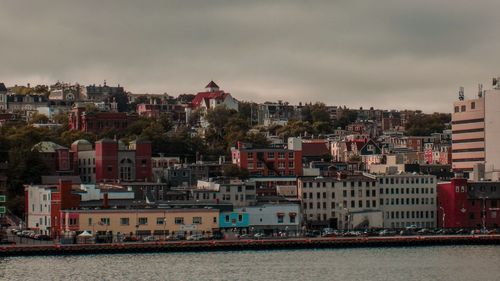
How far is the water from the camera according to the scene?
87.3 metres

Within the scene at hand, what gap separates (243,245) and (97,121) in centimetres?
7546

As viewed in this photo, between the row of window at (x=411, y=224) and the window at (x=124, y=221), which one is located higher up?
the window at (x=124, y=221)

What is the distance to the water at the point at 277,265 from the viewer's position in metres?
87.3

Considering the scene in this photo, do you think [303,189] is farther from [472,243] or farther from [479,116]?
[479,116]

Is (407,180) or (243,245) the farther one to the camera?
(407,180)

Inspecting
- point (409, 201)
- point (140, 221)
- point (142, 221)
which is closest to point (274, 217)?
point (142, 221)

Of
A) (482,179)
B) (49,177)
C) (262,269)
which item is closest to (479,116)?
(482,179)

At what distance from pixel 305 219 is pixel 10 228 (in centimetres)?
2547

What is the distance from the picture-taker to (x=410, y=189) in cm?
13062

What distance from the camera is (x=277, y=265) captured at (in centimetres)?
9506

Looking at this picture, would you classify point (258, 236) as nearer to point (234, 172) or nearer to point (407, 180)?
point (407, 180)

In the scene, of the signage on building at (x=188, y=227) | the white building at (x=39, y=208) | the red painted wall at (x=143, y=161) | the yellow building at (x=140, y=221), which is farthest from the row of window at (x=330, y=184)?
the white building at (x=39, y=208)

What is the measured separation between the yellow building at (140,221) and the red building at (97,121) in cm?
6684

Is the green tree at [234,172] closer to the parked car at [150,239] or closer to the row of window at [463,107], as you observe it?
the parked car at [150,239]
